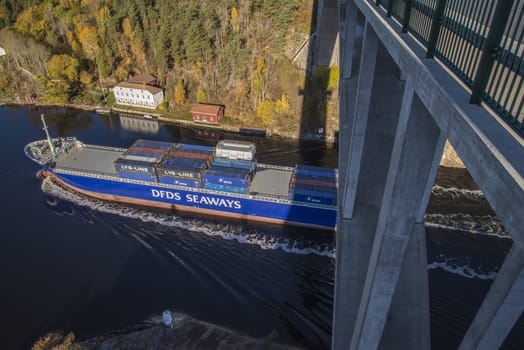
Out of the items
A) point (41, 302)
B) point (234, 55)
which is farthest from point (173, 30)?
point (41, 302)

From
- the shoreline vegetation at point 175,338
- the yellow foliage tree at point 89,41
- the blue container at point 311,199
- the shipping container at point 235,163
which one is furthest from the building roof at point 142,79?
the shoreline vegetation at point 175,338

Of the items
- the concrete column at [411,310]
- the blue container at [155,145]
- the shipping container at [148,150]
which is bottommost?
the blue container at [155,145]

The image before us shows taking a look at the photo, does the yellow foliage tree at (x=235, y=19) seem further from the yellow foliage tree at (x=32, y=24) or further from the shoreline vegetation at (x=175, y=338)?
the shoreline vegetation at (x=175, y=338)

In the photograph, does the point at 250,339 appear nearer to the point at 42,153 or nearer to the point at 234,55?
the point at 42,153

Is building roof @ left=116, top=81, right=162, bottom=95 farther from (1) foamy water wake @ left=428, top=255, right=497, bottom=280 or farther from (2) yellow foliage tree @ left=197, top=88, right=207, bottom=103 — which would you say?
(1) foamy water wake @ left=428, top=255, right=497, bottom=280

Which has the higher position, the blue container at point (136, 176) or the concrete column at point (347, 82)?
the concrete column at point (347, 82)

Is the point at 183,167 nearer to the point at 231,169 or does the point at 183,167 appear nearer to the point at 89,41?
the point at 231,169

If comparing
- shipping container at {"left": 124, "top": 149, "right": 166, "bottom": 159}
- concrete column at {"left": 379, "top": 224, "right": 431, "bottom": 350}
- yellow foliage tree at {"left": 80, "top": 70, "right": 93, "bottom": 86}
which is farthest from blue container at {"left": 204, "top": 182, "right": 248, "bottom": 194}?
yellow foliage tree at {"left": 80, "top": 70, "right": 93, "bottom": 86}
